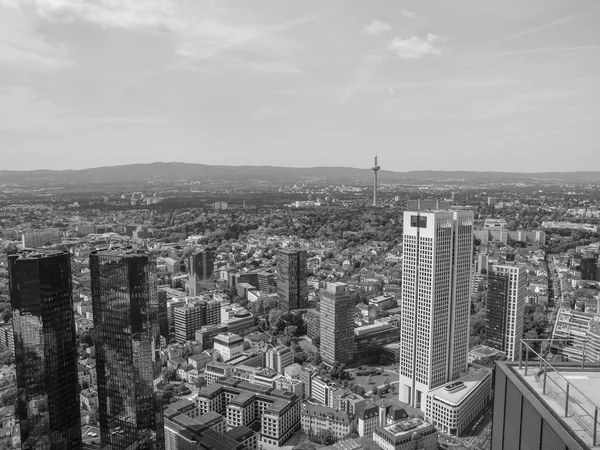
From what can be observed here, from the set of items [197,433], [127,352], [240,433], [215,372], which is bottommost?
[215,372]

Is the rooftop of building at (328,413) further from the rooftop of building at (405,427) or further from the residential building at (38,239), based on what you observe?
the residential building at (38,239)

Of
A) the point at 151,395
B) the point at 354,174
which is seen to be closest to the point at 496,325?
the point at 151,395

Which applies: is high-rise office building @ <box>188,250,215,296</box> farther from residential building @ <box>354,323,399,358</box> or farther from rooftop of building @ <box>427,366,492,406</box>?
rooftop of building @ <box>427,366,492,406</box>

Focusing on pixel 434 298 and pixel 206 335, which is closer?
pixel 434 298

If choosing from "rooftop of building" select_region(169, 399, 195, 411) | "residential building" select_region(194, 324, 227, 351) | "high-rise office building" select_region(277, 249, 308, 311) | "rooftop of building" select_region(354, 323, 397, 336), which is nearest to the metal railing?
"rooftop of building" select_region(169, 399, 195, 411)

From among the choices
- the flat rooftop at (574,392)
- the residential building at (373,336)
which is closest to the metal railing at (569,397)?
the flat rooftop at (574,392)

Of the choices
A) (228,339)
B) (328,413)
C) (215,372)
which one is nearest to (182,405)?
(215,372)

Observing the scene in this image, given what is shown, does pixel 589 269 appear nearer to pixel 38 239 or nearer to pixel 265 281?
pixel 265 281
